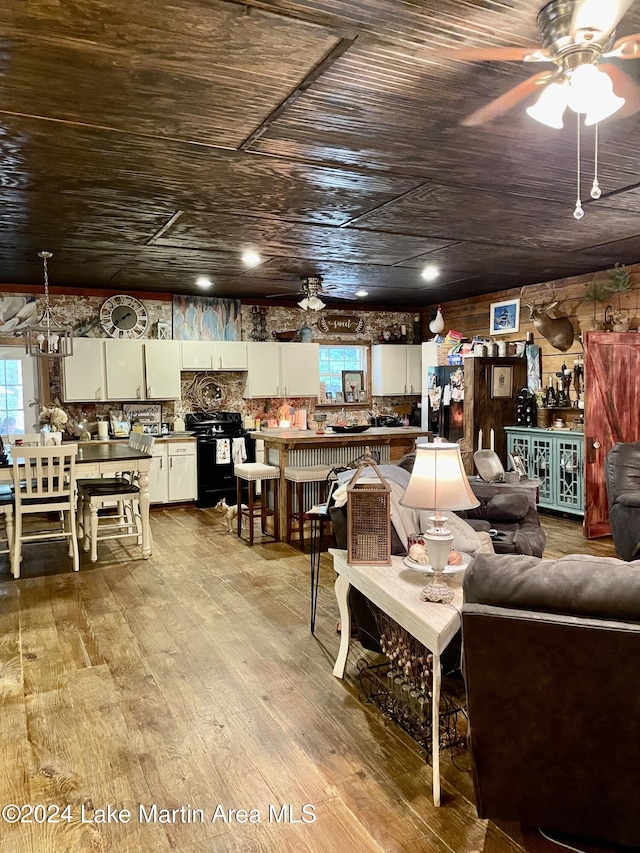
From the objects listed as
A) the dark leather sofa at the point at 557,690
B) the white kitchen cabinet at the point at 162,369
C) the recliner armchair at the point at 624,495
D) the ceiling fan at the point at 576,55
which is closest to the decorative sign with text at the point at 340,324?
the white kitchen cabinet at the point at 162,369

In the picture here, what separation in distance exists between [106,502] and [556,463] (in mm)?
4569

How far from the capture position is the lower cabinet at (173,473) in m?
7.39

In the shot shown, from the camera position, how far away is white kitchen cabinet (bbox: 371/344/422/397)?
9.03 meters

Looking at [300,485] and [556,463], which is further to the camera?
[556,463]

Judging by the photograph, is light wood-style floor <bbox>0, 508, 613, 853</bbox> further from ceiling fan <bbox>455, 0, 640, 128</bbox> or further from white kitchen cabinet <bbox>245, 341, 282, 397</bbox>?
white kitchen cabinet <bbox>245, 341, 282, 397</bbox>

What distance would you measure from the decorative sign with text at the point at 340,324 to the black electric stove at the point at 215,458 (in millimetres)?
2078

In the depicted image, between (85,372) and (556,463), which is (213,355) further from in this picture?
(556,463)


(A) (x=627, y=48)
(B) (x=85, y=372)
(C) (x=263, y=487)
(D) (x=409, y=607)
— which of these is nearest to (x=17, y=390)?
(B) (x=85, y=372)

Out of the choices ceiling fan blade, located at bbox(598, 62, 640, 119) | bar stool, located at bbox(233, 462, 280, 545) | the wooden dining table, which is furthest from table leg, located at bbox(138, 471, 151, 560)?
ceiling fan blade, located at bbox(598, 62, 640, 119)

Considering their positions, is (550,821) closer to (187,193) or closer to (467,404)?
(187,193)

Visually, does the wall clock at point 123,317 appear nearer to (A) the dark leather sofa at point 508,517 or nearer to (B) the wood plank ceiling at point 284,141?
(B) the wood plank ceiling at point 284,141

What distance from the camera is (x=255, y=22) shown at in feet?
6.39

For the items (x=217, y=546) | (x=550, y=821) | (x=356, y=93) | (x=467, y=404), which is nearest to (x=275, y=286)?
(x=467, y=404)

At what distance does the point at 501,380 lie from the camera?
291 inches
